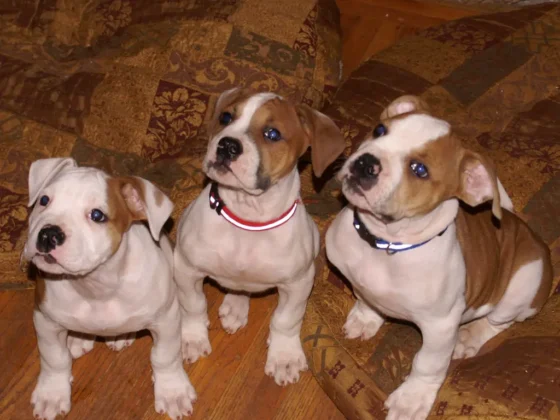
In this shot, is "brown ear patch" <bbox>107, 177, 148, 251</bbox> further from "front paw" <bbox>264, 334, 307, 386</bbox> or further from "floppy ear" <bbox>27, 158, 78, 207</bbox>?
"front paw" <bbox>264, 334, 307, 386</bbox>

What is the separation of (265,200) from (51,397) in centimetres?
158

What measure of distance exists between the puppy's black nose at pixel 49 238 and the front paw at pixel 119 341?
1.43m

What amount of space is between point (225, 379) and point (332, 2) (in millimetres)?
2893

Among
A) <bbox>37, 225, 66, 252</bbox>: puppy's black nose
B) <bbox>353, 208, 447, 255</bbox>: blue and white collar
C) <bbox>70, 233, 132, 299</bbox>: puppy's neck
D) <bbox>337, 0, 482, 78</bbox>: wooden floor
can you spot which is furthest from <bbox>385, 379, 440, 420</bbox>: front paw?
<bbox>337, 0, 482, 78</bbox>: wooden floor

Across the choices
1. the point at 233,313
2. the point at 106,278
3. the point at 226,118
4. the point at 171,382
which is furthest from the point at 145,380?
the point at 226,118

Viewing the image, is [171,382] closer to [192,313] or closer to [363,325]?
[192,313]

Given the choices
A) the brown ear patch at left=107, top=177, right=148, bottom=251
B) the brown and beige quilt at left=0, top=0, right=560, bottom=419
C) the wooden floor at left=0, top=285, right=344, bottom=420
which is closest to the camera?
the brown ear patch at left=107, top=177, right=148, bottom=251

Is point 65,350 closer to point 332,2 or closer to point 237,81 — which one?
point 237,81

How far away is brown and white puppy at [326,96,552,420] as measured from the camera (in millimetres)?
3525

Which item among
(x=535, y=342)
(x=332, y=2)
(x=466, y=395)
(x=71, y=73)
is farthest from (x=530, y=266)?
(x=71, y=73)

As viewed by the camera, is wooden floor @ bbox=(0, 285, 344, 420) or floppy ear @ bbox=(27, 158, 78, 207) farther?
wooden floor @ bbox=(0, 285, 344, 420)

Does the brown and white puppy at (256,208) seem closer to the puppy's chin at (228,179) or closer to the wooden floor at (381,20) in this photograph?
the puppy's chin at (228,179)

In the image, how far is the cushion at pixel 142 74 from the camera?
5266 millimetres

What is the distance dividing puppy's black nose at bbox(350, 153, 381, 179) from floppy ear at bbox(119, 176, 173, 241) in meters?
0.87
